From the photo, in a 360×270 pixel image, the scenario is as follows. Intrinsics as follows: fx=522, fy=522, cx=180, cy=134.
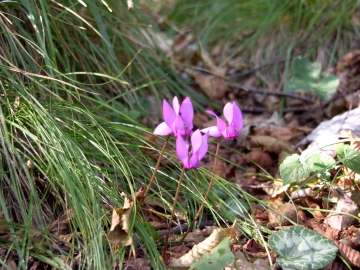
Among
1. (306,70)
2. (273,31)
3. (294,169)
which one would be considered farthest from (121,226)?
(273,31)

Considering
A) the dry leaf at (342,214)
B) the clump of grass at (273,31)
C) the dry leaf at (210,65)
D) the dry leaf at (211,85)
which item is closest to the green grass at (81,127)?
the clump of grass at (273,31)

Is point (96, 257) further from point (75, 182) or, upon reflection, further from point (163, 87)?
point (163, 87)

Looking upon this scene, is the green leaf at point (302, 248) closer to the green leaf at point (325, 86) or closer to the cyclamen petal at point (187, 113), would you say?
the cyclamen petal at point (187, 113)

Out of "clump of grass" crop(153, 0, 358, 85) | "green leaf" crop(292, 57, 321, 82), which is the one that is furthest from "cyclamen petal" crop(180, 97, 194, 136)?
"clump of grass" crop(153, 0, 358, 85)

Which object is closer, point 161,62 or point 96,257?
point 96,257

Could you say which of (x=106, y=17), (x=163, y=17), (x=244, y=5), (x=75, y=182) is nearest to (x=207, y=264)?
(x=75, y=182)

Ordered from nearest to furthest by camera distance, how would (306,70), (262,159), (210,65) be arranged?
(262,159) < (306,70) < (210,65)

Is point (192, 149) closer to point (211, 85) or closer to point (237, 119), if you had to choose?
point (237, 119)
